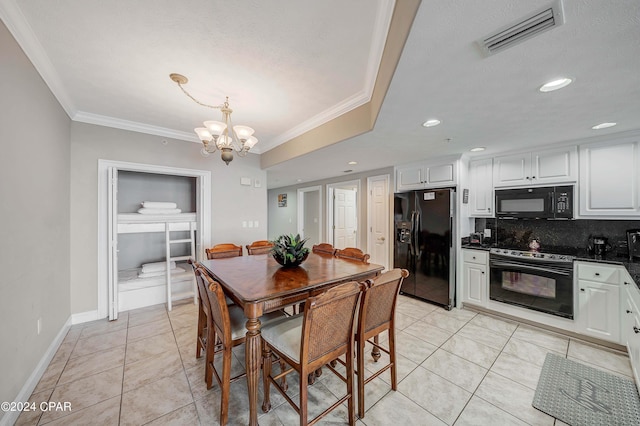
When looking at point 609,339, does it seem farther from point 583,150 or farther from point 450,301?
point 583,150

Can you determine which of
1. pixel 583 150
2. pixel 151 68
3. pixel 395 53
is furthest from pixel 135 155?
pixel 583 150

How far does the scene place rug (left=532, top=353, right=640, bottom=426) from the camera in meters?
1.58

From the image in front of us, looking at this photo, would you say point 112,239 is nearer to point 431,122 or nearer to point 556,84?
point 431,122

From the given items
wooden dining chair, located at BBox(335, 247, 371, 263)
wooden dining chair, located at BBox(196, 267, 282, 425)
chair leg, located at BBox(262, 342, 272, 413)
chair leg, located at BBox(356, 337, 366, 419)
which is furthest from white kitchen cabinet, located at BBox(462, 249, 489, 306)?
chair leg, located at BBox(262, 342, 272, 413)

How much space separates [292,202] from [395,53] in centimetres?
594

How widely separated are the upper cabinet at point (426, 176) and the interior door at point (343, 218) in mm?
1993

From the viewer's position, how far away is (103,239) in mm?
3016

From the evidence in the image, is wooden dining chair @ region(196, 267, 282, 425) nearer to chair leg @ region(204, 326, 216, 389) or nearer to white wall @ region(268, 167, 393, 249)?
chair leg @ region(204, 326, 216, 389)

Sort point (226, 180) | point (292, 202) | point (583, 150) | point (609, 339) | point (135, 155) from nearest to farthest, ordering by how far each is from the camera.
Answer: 1. point (609, 339)
2. point (583, 150)
3. point (135, 155)
4. point (226, 180)
5. point (292, 202)

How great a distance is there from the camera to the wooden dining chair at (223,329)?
4.85 feet

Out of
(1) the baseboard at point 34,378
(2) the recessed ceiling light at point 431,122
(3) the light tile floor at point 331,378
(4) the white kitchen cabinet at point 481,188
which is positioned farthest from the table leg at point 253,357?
(4) the white kitchen cabinet at point 481,188

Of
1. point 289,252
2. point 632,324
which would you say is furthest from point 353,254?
point 632,324

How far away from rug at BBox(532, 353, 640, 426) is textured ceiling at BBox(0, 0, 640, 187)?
7.23 feet

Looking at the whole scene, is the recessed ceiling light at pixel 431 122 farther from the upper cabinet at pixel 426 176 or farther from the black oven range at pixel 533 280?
the black oven range at pixel 533 280
